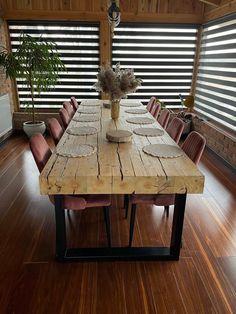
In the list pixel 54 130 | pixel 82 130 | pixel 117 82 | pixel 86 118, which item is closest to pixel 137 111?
pixel 86 118

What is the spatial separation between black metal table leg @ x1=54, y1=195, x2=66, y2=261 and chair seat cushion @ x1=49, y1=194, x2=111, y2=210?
0.27ft

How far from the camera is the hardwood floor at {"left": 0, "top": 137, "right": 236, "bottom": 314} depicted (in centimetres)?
165

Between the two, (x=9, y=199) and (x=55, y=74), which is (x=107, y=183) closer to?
(x=9, y=199)

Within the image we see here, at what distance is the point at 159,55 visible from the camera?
5.07m

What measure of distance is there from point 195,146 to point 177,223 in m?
0.62

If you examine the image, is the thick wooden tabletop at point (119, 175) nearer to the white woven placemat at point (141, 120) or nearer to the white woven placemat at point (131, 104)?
the white woven placemat at point (141, 120)

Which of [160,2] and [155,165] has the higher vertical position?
[160,2]

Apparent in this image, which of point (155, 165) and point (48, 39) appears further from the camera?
point (48, 39)

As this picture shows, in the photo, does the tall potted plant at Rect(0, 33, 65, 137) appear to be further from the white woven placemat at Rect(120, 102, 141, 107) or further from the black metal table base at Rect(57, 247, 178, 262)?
the black metal table base at Rect(57, 247, 178, 262)

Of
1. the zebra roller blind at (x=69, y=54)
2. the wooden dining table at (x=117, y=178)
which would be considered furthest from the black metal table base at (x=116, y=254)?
the zebra roller blind at (x=69, y=54)

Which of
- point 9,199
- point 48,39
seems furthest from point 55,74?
point 9,199

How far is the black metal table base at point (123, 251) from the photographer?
1871 millimetres

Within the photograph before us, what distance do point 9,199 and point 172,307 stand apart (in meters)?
1.97

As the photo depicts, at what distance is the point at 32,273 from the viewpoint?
186 centimetres
